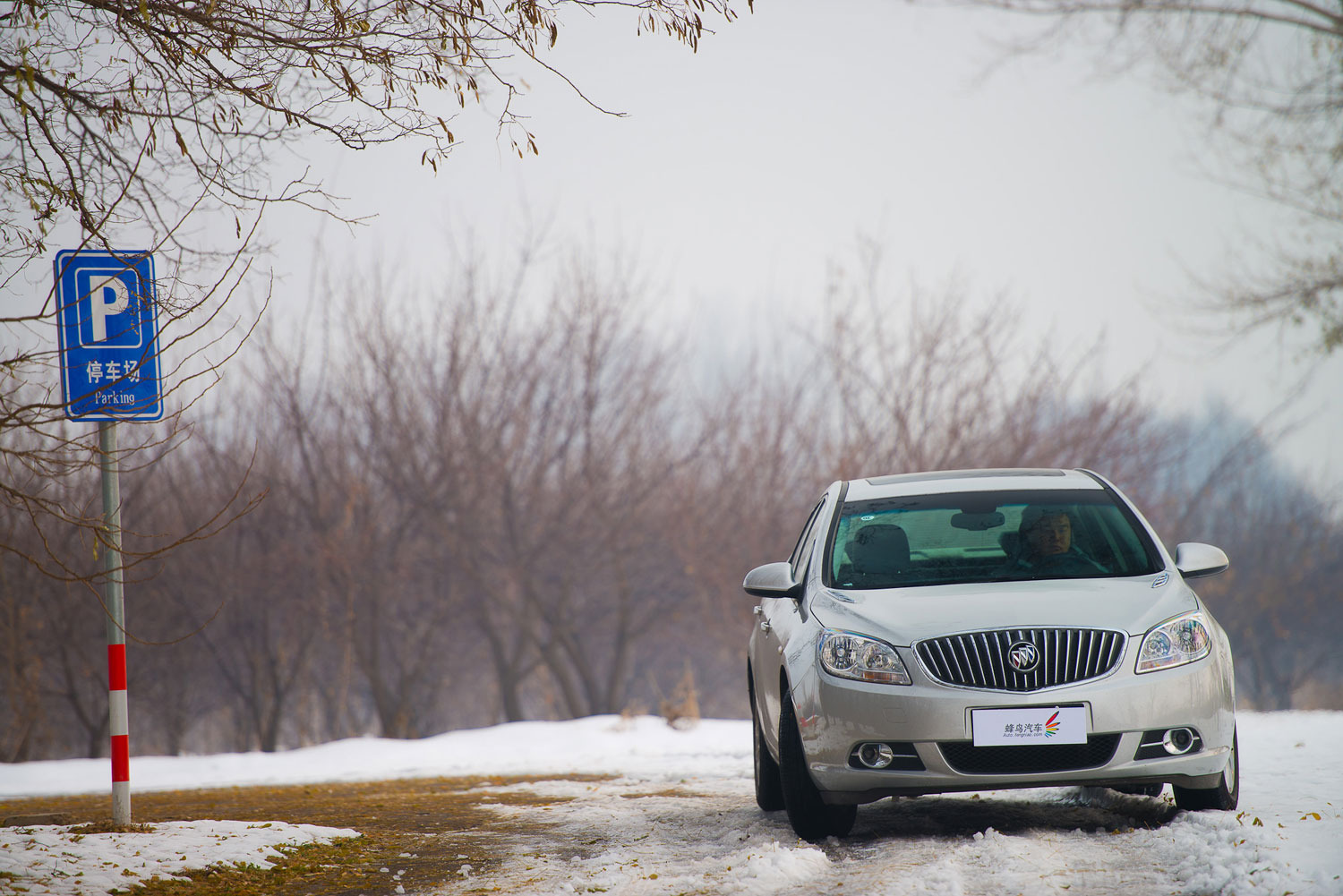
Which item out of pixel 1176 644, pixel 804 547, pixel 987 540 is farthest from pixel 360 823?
pixel 1176 644

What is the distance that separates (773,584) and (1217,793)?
90.5 inches

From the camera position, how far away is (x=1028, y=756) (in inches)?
209

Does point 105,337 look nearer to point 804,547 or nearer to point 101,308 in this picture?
point 101,308

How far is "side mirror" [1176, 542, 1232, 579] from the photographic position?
612 centimetres

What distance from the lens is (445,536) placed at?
2350 centimetres

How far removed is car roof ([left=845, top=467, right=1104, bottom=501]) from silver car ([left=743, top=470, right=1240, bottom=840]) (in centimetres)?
47

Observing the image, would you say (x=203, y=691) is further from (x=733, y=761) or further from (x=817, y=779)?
(x=817, y=779)

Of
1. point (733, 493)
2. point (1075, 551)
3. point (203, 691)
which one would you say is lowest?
point (203, 691)

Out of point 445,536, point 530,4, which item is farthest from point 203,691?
point 530,4

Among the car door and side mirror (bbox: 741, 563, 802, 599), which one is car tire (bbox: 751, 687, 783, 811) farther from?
side mirror (bbox: 741, 563, 802, 599)

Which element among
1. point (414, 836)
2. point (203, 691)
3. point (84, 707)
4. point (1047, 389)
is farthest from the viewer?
point (203, 691)

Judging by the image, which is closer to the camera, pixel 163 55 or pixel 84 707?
pixel 163 55

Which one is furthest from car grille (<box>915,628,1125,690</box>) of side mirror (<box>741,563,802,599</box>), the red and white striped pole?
the red and white striped pole

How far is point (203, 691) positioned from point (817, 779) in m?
29.7
